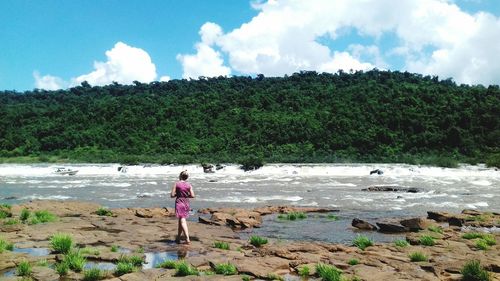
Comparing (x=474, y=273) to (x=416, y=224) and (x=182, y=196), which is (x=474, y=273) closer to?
(x=416, y=224)

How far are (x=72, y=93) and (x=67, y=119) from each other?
43.9 m

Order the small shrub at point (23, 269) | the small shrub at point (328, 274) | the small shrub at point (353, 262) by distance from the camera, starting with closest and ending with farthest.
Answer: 1. the small shrub at point (328, 274)
2. the small shrub at point (23, 269)
3. the small shrub at point (353, 262)

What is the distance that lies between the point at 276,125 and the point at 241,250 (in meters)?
81.3

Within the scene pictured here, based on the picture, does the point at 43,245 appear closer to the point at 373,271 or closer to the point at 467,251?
the point at 373,271

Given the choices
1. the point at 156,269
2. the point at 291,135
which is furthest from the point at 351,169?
A: the point at 156,269

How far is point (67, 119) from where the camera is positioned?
10388 cm

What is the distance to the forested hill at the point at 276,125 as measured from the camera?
77562 mm

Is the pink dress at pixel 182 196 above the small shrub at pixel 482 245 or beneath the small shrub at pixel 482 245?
above

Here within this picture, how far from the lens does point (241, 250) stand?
11805mm

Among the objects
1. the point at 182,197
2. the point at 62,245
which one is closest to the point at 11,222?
the point at 62,245

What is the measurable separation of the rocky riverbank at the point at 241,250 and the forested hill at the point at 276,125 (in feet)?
172

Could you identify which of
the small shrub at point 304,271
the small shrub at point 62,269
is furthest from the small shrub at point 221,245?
the small shrub at point 62,269

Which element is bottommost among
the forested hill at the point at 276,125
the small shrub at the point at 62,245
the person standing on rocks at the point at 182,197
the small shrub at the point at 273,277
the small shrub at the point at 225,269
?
the small shrub at the point at 273,277

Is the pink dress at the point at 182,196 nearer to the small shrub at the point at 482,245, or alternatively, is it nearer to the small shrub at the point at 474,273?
the small shrub at the point at 474,273
